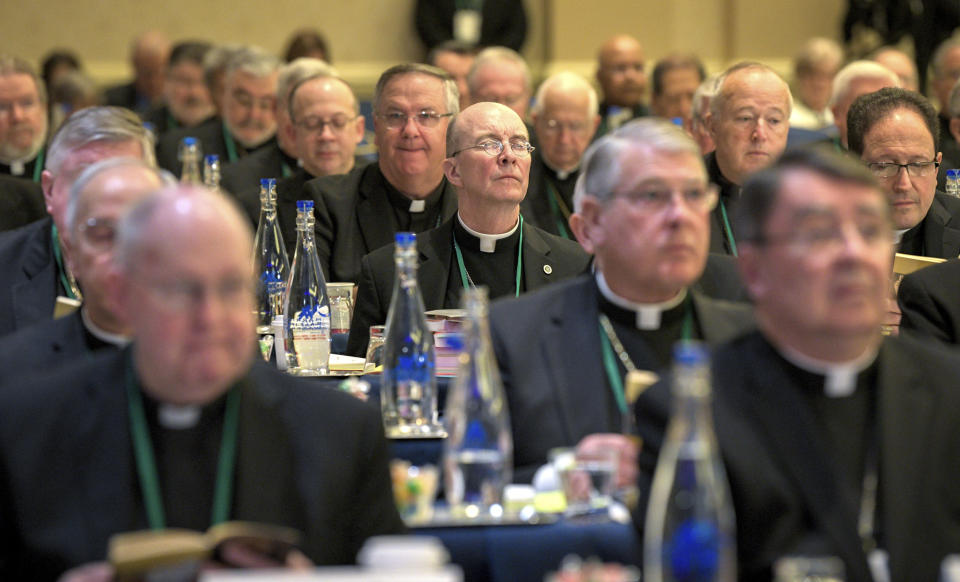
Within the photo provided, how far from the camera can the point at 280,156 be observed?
7.89 metres

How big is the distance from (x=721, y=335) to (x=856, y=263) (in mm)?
968

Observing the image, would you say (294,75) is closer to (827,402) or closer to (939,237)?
(939,237)

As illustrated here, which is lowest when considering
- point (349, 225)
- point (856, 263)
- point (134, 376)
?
point (349, 225)

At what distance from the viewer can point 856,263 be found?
2727 mm

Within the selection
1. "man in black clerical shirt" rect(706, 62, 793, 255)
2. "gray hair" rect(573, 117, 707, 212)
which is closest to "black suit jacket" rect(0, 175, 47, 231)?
"man in black clerical shirt" rect(706, 62, 793, 255)

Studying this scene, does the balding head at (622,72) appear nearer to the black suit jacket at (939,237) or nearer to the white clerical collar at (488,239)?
the black suit jacket at (939,237)

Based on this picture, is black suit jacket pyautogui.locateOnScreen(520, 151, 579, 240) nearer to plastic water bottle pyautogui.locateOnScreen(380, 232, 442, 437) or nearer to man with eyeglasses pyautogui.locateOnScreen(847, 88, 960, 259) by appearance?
man with eyeglasses pyautogui.locateOnScreen(847, 88, 960, 259)

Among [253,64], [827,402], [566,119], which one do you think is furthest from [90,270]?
[253,64]

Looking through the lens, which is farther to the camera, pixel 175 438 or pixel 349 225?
pixel 349 225

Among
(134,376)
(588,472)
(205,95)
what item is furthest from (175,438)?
(205,95)

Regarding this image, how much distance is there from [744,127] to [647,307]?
114 inches

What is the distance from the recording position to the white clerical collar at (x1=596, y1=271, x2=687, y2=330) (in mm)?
3730

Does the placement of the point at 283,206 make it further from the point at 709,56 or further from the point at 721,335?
the point at 709,56

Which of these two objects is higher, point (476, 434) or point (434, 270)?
point (476, 434)
